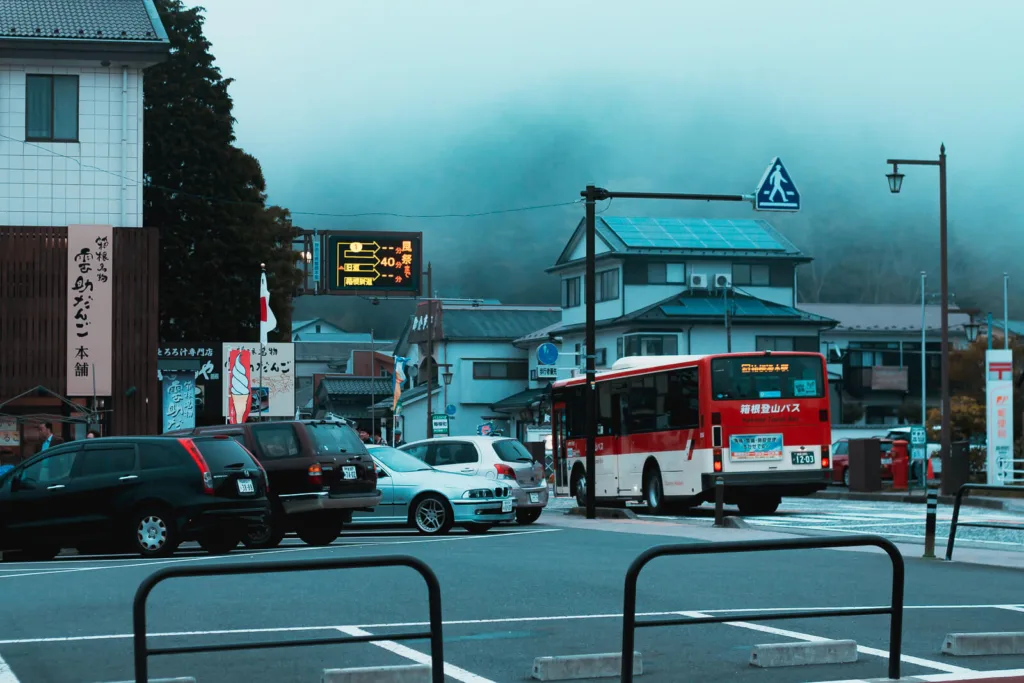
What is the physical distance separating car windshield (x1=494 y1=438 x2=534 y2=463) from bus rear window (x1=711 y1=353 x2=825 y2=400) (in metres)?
4.05

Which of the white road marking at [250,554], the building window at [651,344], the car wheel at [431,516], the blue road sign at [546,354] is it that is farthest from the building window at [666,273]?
the car wheel at [431,516]

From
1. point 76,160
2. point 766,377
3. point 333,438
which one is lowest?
point 333,438

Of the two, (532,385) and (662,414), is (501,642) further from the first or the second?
(532,385)

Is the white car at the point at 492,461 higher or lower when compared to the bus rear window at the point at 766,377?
lower

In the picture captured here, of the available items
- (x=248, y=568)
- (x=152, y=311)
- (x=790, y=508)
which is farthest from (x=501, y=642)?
(x=152, y=311)

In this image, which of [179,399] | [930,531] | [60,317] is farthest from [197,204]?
[930,531]

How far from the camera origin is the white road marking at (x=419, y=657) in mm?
8984

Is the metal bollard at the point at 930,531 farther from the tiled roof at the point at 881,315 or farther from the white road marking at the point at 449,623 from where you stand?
the tiled roof at the point at 881,315

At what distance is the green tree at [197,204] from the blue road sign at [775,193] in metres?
25.9

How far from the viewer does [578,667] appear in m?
8.73

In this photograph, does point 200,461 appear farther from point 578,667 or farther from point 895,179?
point 895,179

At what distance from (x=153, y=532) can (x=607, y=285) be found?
60.1 m

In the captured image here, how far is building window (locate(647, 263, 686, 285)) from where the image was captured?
76.8 m

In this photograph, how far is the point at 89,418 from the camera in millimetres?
35188
